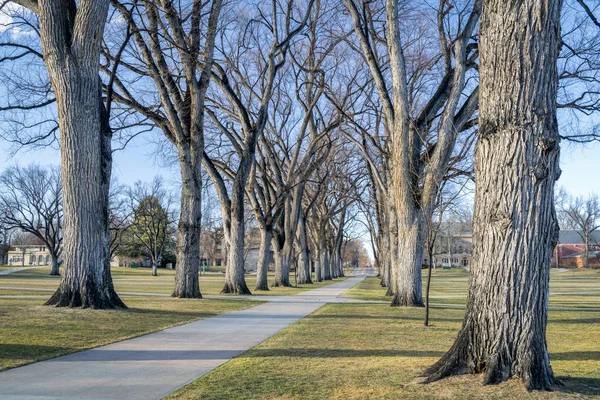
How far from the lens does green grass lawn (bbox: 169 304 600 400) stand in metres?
5.43

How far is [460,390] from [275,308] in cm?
1169

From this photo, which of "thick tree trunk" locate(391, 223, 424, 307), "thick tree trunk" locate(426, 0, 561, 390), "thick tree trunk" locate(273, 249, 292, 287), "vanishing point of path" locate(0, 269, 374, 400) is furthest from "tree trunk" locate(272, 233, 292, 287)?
"thick tree trunk" locate(426, 0, 561, 390)

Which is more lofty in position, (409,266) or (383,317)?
(409,266)

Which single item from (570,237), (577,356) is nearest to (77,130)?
(577,356)

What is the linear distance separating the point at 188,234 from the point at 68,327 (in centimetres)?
904

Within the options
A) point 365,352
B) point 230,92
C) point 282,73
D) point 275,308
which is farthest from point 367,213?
point 365,352

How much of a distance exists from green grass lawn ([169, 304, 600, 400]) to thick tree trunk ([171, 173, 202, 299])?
7670mm

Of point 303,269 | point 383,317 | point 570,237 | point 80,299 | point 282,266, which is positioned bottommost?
point 383,317

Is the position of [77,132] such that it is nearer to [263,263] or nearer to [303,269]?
[263,263]

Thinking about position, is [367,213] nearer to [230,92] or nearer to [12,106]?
[230,92]

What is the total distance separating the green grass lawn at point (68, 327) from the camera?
25.5ft

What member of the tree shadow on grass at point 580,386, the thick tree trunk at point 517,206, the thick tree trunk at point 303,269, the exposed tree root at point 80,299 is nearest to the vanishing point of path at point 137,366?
the exposed tree root at point 80,299

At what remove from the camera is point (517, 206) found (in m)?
5.71

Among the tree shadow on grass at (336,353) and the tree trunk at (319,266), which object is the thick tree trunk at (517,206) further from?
the tree trunk at (319,266)
